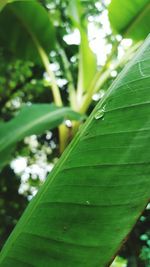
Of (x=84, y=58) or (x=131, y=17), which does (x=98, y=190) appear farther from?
(x=84, y=58)

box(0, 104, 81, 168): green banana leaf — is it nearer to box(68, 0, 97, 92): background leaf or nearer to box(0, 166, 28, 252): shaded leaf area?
box(68, 0, 97, 92): background leaf

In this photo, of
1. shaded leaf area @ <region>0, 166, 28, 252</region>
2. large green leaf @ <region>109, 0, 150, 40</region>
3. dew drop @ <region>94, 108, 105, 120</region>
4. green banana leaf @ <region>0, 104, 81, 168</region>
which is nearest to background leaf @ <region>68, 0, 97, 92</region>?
large green leaf @ <region>109, 0, 150, 40</region>

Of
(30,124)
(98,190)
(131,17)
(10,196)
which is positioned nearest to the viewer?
(98,190)

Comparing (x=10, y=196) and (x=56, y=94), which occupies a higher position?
(x=56, y=94)

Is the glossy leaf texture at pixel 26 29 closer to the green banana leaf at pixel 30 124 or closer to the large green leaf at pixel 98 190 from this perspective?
the green banana leaf at pixel 30 124

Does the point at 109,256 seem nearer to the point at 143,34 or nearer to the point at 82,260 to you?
the point at 82,260

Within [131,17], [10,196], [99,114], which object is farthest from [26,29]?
[99,114]
